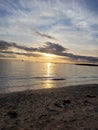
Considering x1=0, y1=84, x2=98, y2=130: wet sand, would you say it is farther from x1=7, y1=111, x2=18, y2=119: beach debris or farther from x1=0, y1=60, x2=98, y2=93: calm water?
x1=0, y1=60, x2=98, y2=93: calm water

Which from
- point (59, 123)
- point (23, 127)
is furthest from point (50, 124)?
point (23, 127)

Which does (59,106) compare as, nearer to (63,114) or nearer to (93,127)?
(63,114)

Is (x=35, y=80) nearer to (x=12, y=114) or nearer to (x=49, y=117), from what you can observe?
(x=12, y=114)

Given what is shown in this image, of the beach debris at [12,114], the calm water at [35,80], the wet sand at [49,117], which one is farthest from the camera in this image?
the calm water at [35,80]

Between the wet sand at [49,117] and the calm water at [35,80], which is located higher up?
the wet sand at [49,117]

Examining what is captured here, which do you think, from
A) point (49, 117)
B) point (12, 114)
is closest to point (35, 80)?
point (12, 114)

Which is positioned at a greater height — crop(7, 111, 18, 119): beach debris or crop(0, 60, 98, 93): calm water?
crop(7, 111, 18, 119): beach debris

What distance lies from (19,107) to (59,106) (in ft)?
10.7

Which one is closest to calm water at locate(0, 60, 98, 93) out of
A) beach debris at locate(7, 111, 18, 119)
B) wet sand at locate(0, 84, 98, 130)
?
wet sand at locate(0, 84, 98, 130)

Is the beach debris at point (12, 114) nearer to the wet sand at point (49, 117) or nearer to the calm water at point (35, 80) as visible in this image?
the wet sand at point (49, 117)

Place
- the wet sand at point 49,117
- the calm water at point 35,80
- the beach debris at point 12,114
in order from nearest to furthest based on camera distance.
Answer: the wet sand at point 49,117, the beach debris at point 12,114, the calm water at point 35,80

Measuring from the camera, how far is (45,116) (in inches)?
532

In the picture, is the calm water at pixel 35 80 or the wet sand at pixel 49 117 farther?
the calm water at pixel 35 80

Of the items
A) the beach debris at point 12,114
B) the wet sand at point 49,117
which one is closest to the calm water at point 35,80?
the wet sand at point 49,117
